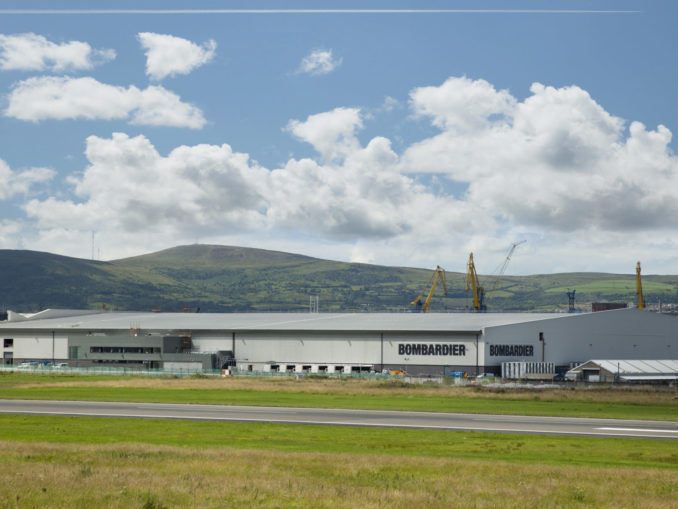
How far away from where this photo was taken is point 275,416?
5653 cm

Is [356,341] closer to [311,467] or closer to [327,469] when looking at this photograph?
[311,467]

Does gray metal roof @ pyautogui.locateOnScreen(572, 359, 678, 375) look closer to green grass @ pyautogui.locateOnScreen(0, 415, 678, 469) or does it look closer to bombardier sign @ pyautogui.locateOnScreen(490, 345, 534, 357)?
bombardier sign @ pyautogui.locateOnScreen(490, 345, 534, 357)

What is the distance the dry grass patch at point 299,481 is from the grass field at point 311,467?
0.04 meters

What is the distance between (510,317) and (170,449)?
11062cm

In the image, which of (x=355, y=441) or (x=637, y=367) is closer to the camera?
(x=355, y=441)

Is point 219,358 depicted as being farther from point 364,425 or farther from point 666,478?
point 666,478

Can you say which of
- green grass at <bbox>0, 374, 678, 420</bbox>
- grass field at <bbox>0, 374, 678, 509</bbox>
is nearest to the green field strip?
green grass at <bbox>0, 374, 678, 420</bbox>

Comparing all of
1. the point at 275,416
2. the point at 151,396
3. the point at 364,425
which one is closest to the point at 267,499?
the point at 364,425

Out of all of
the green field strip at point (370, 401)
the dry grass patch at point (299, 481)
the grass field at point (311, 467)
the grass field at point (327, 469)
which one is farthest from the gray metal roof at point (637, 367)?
the dry grass patch at point (299, 481)

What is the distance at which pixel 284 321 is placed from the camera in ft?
490

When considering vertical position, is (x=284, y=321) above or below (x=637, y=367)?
above

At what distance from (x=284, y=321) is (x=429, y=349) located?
32512 millimetres

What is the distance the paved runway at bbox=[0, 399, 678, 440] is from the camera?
→ 4862 cm

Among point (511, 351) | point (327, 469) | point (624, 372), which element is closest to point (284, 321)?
point (511, 351)
